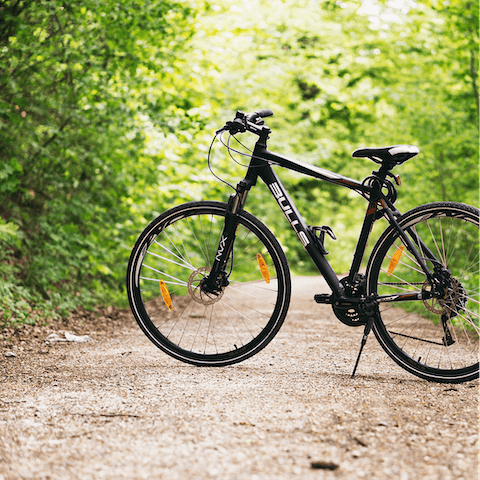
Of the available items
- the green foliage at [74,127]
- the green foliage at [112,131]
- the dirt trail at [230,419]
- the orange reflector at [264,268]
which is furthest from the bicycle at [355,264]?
the green foliage at [74,127]

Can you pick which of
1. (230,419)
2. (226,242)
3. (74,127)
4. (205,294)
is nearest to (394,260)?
(226,242)

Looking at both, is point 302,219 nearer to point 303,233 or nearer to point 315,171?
point 303,233

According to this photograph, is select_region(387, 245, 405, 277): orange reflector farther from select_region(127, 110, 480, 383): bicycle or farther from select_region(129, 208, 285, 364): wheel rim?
select_region(129, 208, 285, 364): wheel rim

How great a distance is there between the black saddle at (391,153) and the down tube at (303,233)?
54cm

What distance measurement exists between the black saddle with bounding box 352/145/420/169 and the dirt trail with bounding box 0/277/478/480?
4.16 feet

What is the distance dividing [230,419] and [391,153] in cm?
172

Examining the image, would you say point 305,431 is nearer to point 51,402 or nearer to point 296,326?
point 51,402

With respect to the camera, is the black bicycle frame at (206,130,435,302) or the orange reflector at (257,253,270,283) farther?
the orange reflector at (257,253,270,283)

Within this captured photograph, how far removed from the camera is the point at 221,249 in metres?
3.15

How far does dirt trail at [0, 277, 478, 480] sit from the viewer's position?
1.73m

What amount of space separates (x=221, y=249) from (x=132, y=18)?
302 centimetres

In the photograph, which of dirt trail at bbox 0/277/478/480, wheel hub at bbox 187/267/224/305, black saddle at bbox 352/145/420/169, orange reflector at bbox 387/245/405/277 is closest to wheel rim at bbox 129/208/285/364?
wheel hub at bbox 187/267/224/305

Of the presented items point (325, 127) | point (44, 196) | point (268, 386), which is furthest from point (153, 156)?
point (325, 127)

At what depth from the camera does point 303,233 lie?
307cm
